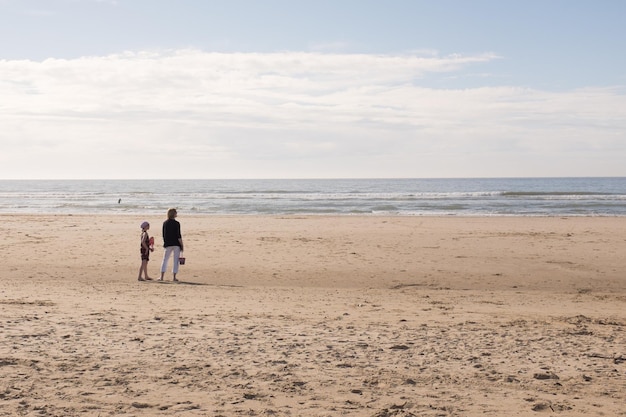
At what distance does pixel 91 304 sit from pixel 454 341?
5340 millimetres

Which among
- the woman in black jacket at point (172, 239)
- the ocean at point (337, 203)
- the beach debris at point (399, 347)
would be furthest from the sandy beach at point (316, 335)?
the ocean at point (337, 203)

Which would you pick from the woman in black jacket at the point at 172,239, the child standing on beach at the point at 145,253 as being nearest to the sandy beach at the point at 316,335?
the child standing on beach at the point at 145,253

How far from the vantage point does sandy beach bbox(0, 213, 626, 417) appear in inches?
201

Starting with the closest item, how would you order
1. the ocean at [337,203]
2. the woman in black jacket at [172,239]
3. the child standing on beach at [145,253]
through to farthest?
the child standing on beach at [145,253]
the woman in black jacket at [172,239]
the ocean at [337,203]

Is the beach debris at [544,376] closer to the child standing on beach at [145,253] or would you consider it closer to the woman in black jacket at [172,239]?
the woman in black jacket at [172,239]

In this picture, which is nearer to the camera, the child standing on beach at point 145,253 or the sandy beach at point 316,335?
the sandy beach at point 316,335

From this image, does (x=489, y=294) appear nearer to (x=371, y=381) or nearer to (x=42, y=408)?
(x=371, y=381)

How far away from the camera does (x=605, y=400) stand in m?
5.09

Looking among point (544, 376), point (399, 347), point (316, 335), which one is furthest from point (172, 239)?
point (544, 376)

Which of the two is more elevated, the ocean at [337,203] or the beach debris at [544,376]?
the ocean at [337,203]

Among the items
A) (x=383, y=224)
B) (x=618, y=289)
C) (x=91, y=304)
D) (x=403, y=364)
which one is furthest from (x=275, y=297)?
(x=383, y=224)

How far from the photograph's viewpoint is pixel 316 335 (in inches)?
285

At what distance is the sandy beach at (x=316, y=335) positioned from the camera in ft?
16.7

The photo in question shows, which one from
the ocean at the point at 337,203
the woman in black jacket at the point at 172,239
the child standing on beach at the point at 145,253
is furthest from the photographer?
the ocean at the point at 337,203
